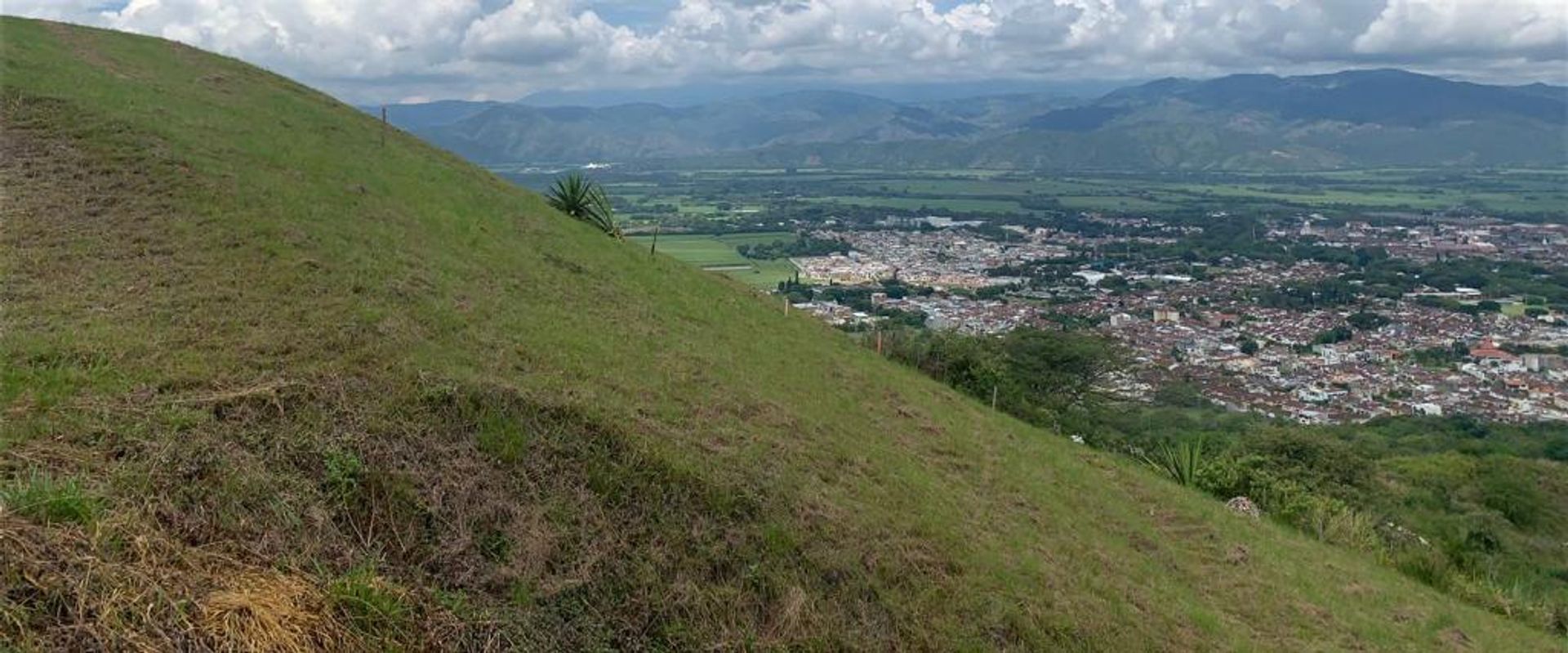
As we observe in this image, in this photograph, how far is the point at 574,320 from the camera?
988 cm

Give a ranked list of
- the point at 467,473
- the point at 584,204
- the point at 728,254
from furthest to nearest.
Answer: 1. the point at 728,254
2. the point at 584,204
3. the point at 467,473

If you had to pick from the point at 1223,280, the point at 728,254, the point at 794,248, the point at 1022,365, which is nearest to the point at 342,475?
the point at 1022,365

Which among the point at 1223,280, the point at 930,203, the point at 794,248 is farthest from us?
the point at 930,203

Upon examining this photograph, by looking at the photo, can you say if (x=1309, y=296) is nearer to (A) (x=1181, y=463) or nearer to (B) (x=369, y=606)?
(A) (x=1181, y=463)

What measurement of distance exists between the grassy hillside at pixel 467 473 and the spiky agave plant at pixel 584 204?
5441 millimetres

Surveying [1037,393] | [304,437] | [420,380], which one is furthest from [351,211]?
[1037,393]

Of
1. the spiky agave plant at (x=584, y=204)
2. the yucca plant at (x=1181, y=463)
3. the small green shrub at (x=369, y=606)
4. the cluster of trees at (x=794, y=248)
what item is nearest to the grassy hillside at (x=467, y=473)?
the small green shrub at (x=369, y=606)

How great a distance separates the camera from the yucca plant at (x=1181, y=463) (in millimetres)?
15188

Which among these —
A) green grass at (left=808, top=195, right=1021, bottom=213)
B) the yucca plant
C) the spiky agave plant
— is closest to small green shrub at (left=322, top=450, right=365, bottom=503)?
the spiky agave plant

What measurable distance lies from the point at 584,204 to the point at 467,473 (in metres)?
13.0

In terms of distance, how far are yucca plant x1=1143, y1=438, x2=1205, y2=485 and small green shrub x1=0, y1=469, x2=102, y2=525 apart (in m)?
14.8

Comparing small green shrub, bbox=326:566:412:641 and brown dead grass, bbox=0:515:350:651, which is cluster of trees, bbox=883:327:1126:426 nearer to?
small green shrub, bbox=326:566:412:641

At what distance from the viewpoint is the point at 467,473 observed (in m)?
5.83

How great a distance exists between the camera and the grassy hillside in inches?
183
